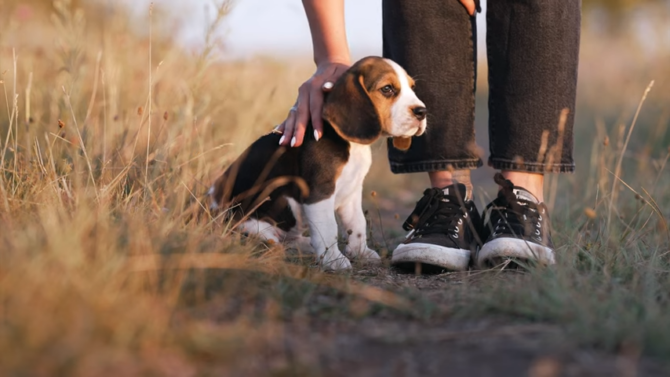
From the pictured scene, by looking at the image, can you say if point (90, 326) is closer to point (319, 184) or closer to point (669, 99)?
point (319, 184)

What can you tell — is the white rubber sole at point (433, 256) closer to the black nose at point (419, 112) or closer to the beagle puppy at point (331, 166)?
the beagle puppy at point (331, 166)

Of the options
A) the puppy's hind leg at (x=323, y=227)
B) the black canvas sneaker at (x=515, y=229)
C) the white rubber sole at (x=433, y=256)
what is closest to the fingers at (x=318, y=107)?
the puppy's hind leg at (x=323, y=227)

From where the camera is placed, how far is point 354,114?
9.30 ft

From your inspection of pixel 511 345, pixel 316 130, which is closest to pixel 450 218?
pixel 316 130

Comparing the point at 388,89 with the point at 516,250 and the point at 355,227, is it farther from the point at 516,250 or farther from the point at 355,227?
the point at 516,250

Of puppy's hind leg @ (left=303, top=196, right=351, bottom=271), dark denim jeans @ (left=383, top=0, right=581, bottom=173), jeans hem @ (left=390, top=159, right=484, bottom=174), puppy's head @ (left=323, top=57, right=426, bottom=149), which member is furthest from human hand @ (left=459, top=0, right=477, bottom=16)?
puppy's hind leg @ (left=303, top=196, right=351, bottom=271)

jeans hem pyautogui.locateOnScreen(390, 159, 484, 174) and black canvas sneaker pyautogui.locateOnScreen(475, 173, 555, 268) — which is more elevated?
jeans hem pyautogui.locateOnScreen(390, 159, 484, 174)

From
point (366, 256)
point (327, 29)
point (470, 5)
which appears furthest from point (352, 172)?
point (470, 5)

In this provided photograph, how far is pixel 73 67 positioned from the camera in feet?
11.2

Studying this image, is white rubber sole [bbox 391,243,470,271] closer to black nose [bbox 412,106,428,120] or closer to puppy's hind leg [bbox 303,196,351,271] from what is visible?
puppy's hind leg [bbox 303,196,351,271]

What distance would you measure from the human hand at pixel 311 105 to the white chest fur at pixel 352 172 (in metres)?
0.17

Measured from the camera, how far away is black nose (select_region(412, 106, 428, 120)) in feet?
9.32

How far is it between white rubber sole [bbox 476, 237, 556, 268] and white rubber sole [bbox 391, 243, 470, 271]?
123 mm

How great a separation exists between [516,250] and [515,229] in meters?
0.14
